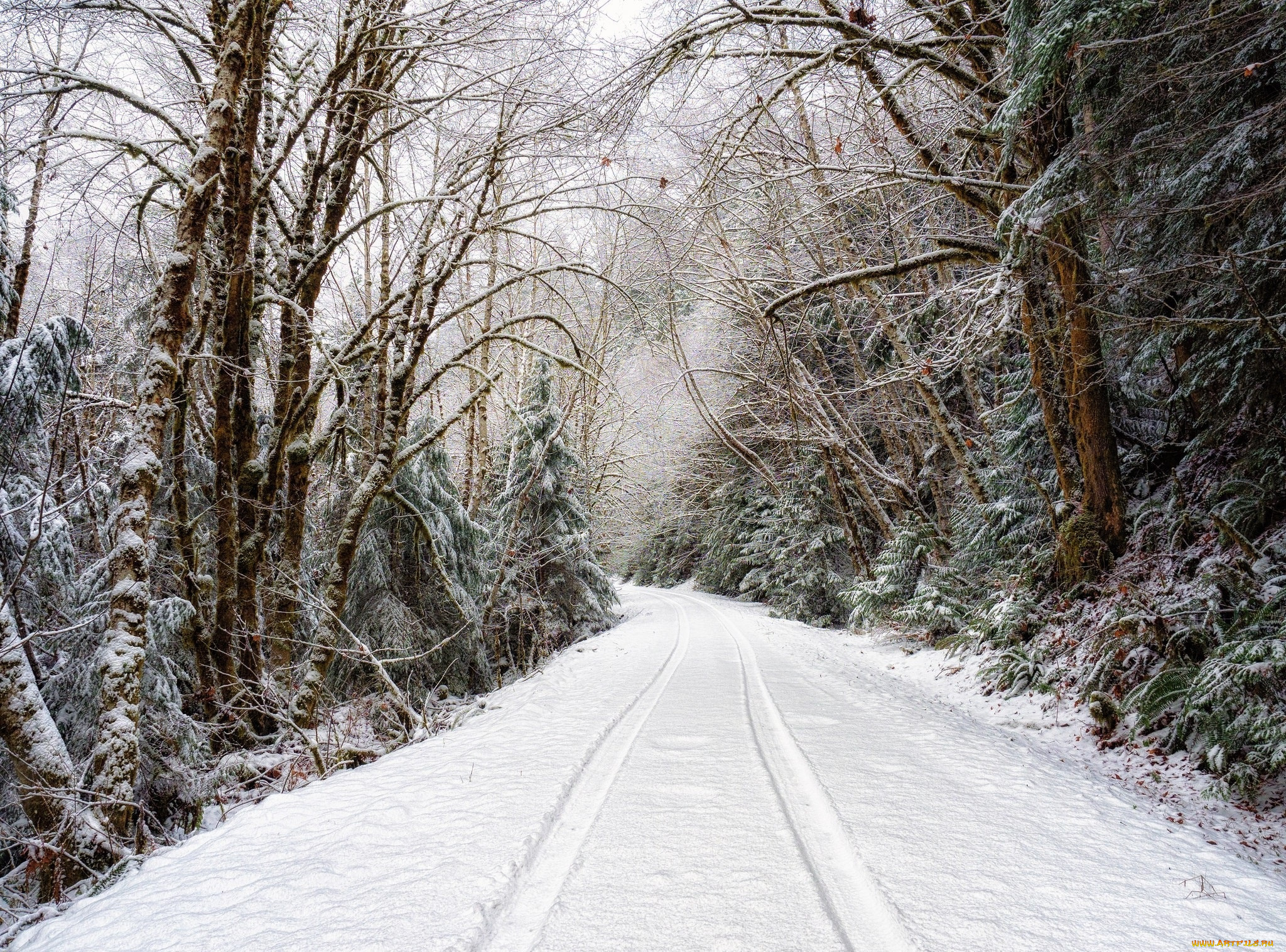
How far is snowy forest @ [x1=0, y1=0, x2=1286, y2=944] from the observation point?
3779 mm

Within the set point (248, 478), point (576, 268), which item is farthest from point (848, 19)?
point (248, 478)

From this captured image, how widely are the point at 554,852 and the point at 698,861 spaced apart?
703mm

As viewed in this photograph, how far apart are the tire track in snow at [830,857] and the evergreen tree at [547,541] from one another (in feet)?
30.5

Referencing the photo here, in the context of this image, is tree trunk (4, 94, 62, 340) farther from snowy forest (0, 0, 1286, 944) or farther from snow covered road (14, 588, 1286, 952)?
snow covered road (14, 588, 1286, 952)

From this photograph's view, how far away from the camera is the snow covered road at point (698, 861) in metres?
2.14

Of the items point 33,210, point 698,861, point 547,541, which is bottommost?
point 698,861

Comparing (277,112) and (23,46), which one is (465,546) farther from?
(23,46)

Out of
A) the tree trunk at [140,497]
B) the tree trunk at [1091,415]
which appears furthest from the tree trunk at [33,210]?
the tree trunk at [1091,415]

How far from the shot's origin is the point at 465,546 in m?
11.1

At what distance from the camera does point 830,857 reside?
2666mm

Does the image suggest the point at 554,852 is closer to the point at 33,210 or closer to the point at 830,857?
the point at 830,857

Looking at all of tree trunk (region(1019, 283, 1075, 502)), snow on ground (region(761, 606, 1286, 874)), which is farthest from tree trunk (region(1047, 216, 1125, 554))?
snow on ground (region(761, 606, 1286, 874))

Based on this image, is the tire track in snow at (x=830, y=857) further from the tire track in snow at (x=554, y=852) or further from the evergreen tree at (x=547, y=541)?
the evergreen tree at (x=547, y=541)

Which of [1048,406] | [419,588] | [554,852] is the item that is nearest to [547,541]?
[419,588]
